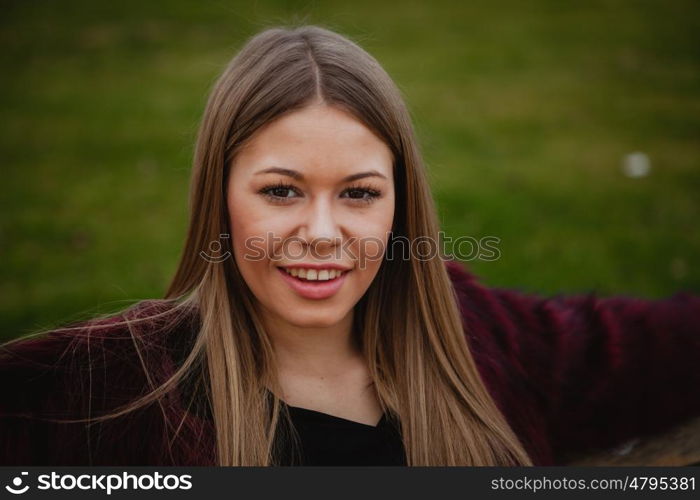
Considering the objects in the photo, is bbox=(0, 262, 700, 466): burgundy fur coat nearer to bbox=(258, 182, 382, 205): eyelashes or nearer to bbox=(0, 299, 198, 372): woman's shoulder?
bbox=(0, 299, 198, 372): woman's shoulder

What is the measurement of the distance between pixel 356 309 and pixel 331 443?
23.1 inches

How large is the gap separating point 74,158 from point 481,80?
19.5ft

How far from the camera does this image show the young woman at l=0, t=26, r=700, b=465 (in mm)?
2496

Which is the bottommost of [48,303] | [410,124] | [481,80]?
[410,124]

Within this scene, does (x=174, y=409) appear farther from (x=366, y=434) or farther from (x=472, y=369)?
(x=472, y=369)

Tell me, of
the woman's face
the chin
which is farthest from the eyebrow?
the chin

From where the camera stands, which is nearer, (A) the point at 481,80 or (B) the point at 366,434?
(B) the point at 366,434

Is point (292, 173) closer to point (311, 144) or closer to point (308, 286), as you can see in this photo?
point (311, 144)

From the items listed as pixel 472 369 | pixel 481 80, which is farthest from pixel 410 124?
pixel 481 80

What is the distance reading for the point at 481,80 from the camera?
1170 centimetres

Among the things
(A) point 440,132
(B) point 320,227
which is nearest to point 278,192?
(B) point 320,227

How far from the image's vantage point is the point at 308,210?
2.54 m

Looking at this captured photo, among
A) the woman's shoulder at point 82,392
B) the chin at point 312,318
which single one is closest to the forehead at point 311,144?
the chin at point 312,318

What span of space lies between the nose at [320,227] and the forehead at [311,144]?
0.10 metres
